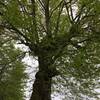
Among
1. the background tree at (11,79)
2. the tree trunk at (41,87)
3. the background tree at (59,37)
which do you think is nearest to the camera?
the background tree at (59,37)

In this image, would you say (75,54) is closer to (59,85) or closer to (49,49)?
(49,49)

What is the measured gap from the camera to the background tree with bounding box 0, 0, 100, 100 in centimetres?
1074

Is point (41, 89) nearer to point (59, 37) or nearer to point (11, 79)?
point (59, 37)

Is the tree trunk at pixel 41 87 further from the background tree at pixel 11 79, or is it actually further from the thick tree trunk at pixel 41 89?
the background tree at pixel 11 79

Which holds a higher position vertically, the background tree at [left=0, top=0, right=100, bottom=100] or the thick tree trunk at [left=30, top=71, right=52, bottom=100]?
the background tree at [left=0, top=0, right=100, bottom=100]

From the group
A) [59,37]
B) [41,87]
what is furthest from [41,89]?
[59,37]

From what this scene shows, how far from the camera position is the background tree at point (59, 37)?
10736mm

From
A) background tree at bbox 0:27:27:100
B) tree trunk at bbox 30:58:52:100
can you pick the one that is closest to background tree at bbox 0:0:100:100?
tree trunk at bbox 30:58:52:100

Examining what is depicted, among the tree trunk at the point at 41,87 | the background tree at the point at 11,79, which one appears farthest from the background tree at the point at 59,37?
the background tree at the point at 11,79

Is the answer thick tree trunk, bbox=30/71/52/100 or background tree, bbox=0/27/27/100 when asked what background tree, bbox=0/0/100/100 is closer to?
thick tree trunk, bbox=30/71/52/100

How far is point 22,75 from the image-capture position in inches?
551

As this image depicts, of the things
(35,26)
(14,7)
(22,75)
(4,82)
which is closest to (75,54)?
(35,26)

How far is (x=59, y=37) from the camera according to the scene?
10.9 metres

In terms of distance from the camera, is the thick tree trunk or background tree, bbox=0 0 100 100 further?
the thick tree trunk
